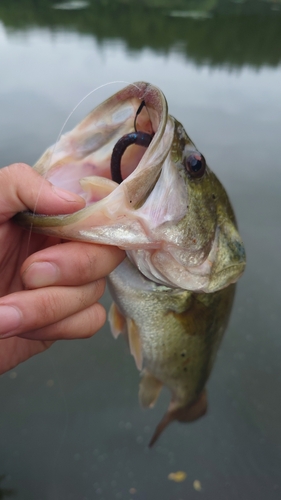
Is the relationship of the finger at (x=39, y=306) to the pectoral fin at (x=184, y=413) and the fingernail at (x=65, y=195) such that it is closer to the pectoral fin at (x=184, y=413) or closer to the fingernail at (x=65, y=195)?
the fingernail at (x=65, y=195)

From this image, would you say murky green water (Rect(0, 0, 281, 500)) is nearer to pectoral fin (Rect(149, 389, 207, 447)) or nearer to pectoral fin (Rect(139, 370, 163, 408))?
pectoral fin (Rect(149, 389, 207, 447))

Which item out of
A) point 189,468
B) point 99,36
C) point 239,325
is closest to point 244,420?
point 189,468

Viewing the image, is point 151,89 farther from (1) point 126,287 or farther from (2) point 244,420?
(2) point 244,420

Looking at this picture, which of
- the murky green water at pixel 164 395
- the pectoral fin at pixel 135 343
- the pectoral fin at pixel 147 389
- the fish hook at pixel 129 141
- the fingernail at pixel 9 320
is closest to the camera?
the fingernail at pixel 9 320

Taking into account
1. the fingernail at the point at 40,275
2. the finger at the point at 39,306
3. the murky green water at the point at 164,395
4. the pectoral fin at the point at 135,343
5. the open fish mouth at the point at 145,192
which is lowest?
the murky green water at the point at 164,395

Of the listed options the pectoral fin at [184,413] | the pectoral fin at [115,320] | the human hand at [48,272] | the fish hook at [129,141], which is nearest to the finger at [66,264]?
the human hand at [48,272]

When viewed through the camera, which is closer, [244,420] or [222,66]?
[244,420]
